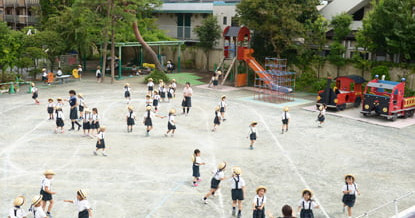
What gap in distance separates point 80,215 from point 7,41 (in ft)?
79.4

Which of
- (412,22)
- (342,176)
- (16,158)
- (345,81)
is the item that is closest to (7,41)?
(16,158)

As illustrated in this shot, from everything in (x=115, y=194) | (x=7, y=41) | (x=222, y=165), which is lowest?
Answer: (x=115, y=194)

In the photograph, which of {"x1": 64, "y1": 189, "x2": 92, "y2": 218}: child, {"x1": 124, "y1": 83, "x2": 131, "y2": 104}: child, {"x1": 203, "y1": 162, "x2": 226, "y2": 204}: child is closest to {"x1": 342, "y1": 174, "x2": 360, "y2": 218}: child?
{"x1": 203, "y1": 162, "x2": 226, "y2": 204}: child

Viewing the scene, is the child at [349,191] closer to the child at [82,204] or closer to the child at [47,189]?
the child at [82,204]

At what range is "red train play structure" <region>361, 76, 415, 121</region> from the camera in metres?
24.2

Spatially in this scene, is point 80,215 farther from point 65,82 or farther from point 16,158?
point 65,82

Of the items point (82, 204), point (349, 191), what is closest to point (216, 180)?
point (349, 191)

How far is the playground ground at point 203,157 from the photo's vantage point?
13227 mm

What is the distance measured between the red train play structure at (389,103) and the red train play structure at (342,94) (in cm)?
190

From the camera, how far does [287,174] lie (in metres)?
15.7

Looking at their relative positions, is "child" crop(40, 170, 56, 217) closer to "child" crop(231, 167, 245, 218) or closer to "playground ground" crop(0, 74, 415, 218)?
"playground ground" crop(0, 74, 415, 218)

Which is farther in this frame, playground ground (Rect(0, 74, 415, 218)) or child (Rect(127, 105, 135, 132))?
child (Rect(127, 105, 135, 132))

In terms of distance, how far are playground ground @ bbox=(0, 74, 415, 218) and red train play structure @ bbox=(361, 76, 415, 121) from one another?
1473mm

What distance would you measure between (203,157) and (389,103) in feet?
40.9
